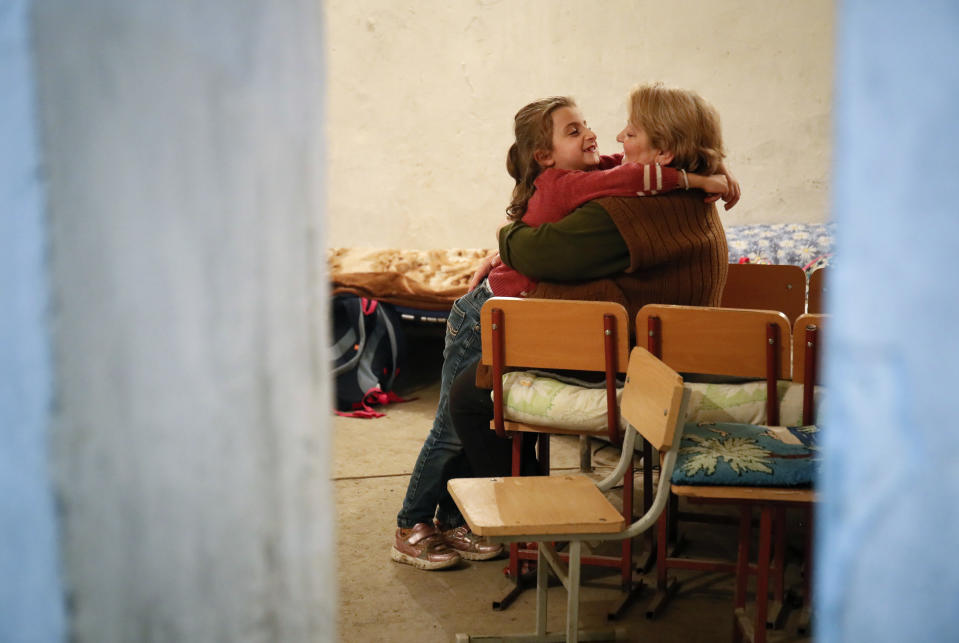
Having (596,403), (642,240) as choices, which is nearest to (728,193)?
(642,240)

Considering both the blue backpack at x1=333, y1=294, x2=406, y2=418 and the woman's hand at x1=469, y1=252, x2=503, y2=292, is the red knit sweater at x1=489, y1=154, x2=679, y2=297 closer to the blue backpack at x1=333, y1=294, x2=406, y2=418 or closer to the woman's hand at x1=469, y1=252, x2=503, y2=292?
the woman's hand at x1=469, y1=252, x2=503, y2=292

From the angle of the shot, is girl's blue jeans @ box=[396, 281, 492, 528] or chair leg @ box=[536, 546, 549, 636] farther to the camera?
girl's blue jeans @ box=[396, 281, 492, 528]

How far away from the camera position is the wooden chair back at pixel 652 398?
1812 mm

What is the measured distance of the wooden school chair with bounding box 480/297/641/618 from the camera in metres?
2.26

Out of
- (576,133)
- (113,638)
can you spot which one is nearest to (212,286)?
(113,638)

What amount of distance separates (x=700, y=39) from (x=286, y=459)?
5.28 meters

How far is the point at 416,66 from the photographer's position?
5938 mm

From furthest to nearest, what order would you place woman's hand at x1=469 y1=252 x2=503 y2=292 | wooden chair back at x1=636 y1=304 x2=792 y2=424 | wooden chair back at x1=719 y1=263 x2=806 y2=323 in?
wooden chair back at x1=719 y1=263 x2=806 y2=323
woman's hand at x1=469 y1=252 x2=503 y2=292
wooden chair back at x1=636 y1=304 x2=792 y2=424

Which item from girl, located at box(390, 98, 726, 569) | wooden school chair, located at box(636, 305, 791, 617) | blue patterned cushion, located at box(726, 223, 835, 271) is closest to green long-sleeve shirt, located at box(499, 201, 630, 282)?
girl, located at box(390, 98, 726, 569)

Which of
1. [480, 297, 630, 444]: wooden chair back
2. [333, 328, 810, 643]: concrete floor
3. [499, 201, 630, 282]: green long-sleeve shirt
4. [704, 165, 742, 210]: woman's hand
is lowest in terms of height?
[333, 328, 810, 643]: concrete floor

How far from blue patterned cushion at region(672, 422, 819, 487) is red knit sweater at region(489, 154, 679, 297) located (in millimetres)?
731

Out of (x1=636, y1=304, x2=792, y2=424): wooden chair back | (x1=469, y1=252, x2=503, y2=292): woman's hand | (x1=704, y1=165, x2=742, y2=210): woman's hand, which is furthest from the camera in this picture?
(x1=469, y1=252, x2=503, y2=292): woman's hand

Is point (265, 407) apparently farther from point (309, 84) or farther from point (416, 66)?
point (416, 66)

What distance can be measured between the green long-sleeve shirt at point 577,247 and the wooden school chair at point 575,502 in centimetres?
38
